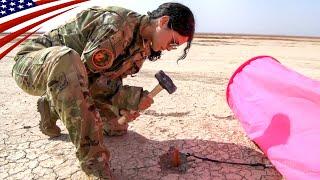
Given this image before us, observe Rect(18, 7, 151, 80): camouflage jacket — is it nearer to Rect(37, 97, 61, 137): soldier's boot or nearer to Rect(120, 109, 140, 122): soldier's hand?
Rect(120, 109, 140, 122): soldier's hand

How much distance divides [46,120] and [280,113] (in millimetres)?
1443

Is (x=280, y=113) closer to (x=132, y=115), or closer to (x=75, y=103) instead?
(x=132, y=115)

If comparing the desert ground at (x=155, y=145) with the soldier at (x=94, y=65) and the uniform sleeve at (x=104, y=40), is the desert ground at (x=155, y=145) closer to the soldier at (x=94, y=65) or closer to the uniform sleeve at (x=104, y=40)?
the soldier at (x=94, y=65)

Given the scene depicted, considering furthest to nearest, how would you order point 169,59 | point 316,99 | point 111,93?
point 169,59
point 111,93
point 316,99

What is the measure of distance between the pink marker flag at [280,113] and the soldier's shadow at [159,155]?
0.18 meters

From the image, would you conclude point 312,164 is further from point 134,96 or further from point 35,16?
point 35,16

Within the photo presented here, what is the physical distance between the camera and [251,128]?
2.21 metres

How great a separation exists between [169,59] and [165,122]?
15.8ft

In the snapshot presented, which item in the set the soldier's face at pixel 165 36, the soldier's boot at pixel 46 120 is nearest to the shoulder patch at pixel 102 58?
the soldier's face at pixel 165 36

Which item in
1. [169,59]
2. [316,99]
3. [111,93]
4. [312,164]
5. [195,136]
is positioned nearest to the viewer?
[312,164]

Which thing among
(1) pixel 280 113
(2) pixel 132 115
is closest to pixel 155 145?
(2) pixel 132 115

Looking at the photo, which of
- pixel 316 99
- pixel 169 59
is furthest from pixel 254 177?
pixel 169 59

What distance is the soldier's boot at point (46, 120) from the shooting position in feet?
8.19

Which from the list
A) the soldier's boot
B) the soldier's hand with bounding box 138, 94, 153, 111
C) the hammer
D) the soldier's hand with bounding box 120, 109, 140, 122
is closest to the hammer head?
the hammer
